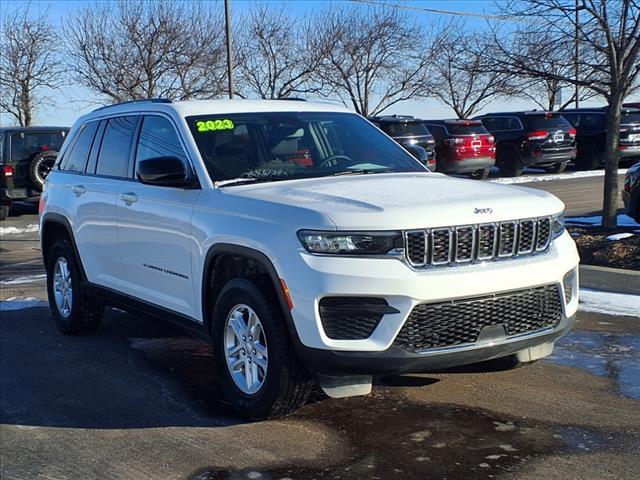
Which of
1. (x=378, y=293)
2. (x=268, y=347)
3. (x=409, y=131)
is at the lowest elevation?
(x=268, y=347)

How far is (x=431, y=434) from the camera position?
4.63 m

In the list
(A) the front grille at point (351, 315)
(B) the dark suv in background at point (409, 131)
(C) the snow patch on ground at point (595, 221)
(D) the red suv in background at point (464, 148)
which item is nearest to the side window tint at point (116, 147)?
(A) the front grille at point (351, 315)

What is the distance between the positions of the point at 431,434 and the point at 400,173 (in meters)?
1.95

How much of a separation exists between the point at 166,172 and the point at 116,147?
4.79 ft

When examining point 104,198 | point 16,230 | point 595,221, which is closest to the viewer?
point 104,198

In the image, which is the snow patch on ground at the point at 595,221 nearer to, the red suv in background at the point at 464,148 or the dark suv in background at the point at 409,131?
the dark suv in background at the point at 409,131

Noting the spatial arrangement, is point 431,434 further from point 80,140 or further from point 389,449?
point 80,140

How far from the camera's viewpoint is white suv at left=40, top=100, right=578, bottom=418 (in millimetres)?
4391

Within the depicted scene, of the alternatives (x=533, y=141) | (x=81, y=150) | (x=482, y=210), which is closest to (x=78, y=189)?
(x=81, y=150)

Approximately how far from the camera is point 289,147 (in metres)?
5.91

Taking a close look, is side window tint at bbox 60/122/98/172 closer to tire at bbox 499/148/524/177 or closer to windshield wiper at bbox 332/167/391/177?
windshield wiper at bbox 332/167/391/177

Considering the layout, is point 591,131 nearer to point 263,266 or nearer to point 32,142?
point 32,142

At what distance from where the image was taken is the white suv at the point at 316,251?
4391 mm

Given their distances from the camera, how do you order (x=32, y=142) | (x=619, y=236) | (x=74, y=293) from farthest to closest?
1. (x=32, y=142)
2. (x=619, y=236)
3. (x=74, y=293)
